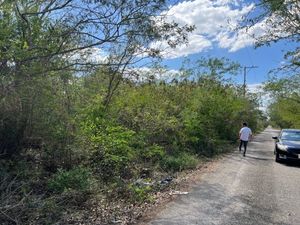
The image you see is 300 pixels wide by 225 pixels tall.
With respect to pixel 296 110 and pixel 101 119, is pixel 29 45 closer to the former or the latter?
pixel 101 119

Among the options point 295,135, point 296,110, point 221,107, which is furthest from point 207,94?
point 296,110

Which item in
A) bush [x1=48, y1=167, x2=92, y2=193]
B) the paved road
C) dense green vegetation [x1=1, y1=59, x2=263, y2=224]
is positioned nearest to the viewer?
the paved road

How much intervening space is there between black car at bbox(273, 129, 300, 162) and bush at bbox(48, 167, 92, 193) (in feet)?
34.5

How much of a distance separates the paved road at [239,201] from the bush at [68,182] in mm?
2061

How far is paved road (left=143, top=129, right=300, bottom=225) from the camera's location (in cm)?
745

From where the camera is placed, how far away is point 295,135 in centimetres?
1805

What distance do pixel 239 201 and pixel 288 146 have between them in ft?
28.0

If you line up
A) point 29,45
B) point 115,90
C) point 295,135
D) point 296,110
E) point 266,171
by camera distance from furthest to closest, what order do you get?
point 296,110
point 295,135
point 115,90
point 266,171
point 29,45

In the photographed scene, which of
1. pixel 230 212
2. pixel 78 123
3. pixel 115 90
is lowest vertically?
pixel 230 212

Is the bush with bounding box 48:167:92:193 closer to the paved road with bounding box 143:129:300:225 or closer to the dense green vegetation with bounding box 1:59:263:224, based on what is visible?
the dense green vegetation with bounding box 1:59:263:224

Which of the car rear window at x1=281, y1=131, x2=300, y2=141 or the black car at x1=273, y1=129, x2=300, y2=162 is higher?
the car rear window at x1=281, y1=131, x2=300, y2=141

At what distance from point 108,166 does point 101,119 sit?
1.75 m

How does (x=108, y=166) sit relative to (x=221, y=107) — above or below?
below

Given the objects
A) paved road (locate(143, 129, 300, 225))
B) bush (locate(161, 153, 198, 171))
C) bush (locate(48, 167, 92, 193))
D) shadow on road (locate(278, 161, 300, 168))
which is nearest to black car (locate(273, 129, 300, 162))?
shadow on road (locate(278, 161, 300, 168))
